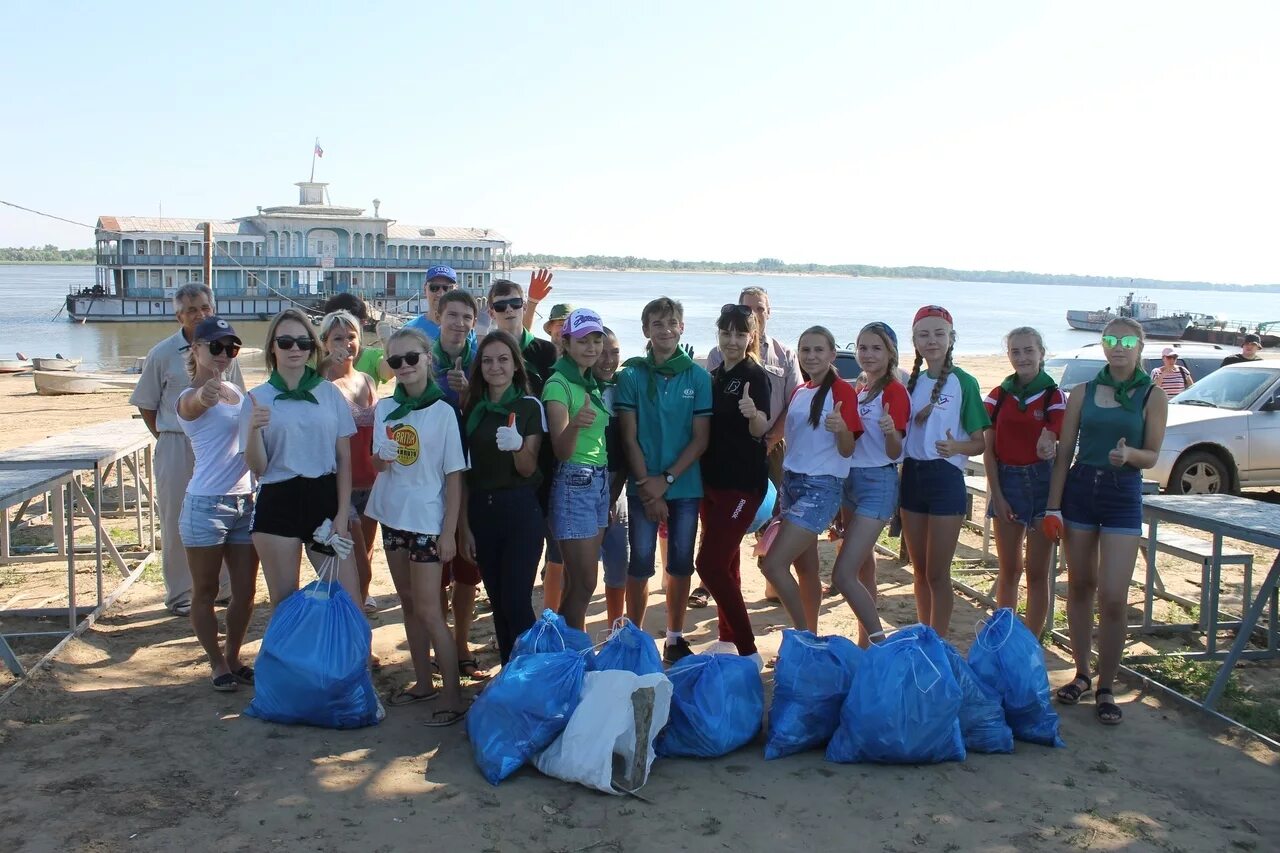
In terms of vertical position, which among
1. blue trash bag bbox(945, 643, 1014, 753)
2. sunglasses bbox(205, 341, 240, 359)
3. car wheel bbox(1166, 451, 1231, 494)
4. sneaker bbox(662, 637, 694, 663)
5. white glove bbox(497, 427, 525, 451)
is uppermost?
sunglasses bbox(205, 341, 240, 359)

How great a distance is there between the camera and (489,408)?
4355 mm

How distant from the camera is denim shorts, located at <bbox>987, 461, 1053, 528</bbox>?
523 cm

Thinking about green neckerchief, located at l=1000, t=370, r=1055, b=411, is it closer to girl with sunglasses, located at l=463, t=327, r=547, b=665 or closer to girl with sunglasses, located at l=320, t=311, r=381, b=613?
girl with sunglasses, located at l=463, t=327, r=547, b=665

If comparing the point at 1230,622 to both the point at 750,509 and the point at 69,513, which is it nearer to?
the point at 750,509

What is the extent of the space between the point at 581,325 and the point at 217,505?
72.0 inches

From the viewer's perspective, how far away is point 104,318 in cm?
5109

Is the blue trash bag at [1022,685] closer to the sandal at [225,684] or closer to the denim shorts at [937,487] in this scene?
the denim shorts at [937,487]

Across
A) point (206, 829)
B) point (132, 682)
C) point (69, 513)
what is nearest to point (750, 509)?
point (206, 829)

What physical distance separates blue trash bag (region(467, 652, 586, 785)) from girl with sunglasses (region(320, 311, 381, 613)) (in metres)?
1.37

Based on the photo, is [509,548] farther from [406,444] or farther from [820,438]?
[820,438]

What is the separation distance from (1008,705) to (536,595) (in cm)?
319

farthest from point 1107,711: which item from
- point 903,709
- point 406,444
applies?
point 406,444

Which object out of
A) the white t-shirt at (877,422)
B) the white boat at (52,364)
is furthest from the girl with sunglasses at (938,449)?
the white boat at (52,364)

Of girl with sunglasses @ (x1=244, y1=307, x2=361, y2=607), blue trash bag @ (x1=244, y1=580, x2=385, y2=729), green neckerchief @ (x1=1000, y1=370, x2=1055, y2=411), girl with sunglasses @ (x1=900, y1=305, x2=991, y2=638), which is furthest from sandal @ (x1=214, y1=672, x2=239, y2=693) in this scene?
green neckerchief @ (x1=1000, y1=370, x2=1055, y2=411)
